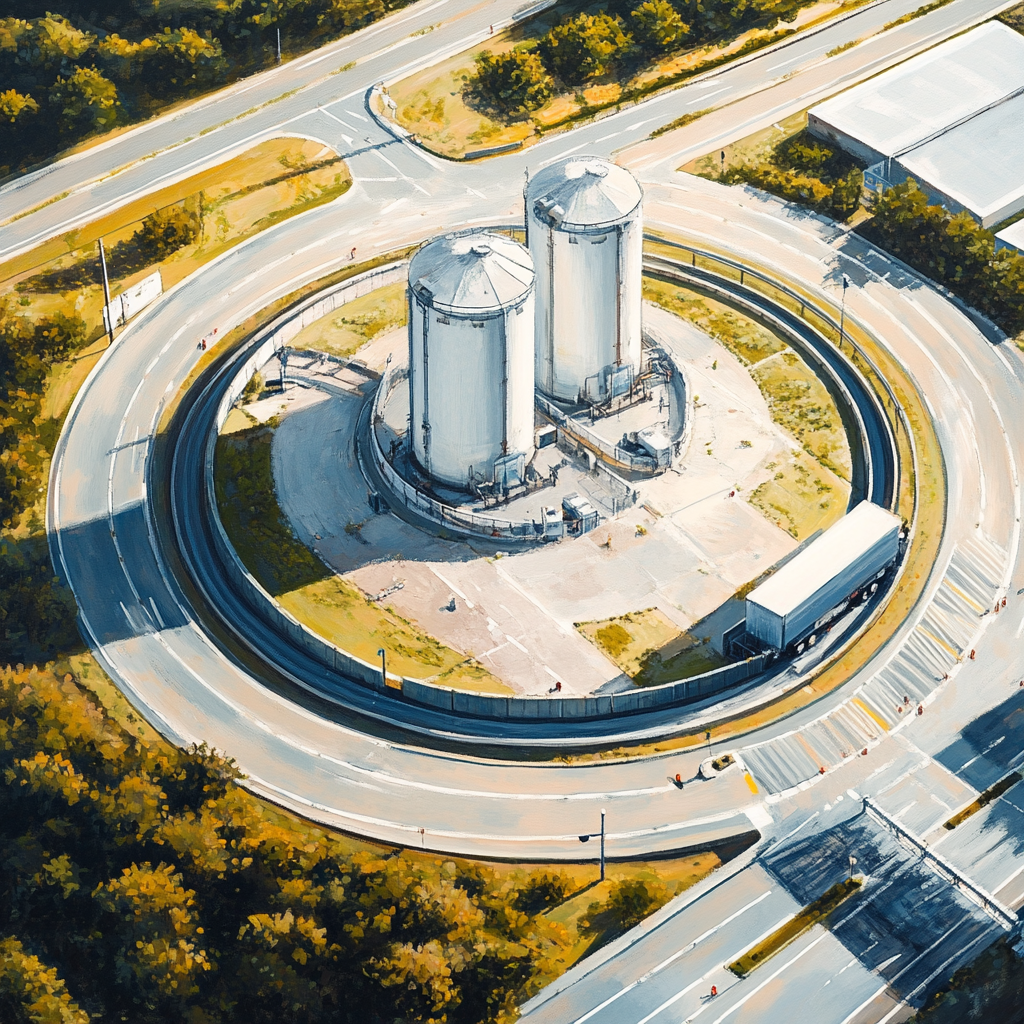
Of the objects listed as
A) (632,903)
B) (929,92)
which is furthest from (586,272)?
(929,92)

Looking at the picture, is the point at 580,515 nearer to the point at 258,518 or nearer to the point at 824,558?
the point at 824,558

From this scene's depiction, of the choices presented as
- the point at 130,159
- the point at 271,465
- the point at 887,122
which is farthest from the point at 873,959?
the point at 130,159

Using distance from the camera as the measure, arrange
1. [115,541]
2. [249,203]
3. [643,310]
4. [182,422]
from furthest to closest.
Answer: [249,203] → [643,310] → [182,422] → [115,541]

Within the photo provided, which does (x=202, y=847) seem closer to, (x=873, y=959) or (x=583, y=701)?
(x=583, y=701)

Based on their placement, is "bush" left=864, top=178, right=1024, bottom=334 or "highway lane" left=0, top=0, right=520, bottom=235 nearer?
"bush" left=864, top=178, right=1024, bottom=334

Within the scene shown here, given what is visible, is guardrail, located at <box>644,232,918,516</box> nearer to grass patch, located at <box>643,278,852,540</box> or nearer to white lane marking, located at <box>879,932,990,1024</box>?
grass patch, located at <box>643,278,852,540</box>

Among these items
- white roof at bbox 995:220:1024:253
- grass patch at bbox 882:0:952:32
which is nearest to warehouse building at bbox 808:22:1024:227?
white roof at bbox 995:220:1024:253

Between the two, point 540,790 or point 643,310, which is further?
point 643,310
